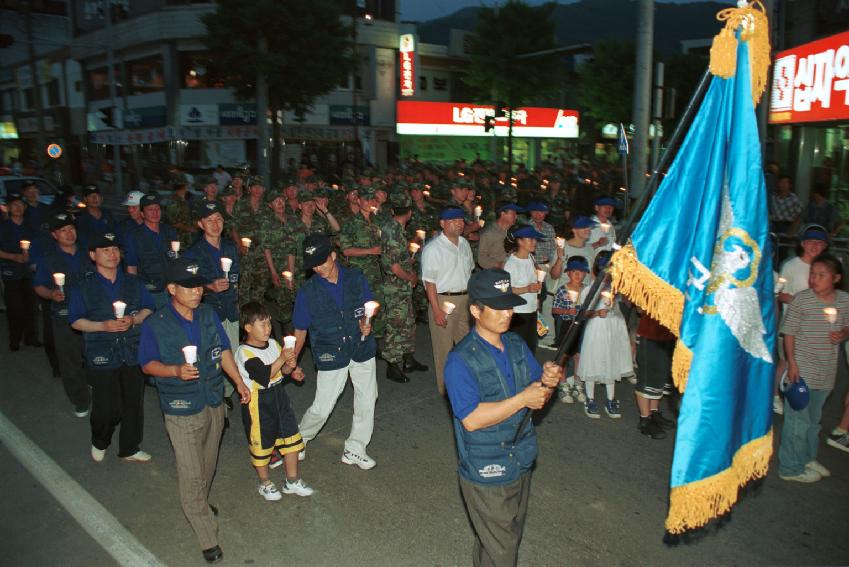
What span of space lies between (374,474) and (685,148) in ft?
12.7

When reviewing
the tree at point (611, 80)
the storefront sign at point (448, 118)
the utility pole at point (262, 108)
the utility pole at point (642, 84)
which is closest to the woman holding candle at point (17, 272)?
the utility pole at point (642, 84)

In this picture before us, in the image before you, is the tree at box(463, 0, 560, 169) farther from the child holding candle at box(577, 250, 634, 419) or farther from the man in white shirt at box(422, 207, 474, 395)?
the child holding candle at box(577, 250, 634, 419)

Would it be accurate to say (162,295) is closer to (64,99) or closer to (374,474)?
(374,474)

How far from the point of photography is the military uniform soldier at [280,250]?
9.54m

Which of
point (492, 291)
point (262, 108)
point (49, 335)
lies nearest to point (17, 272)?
point (49, 335)

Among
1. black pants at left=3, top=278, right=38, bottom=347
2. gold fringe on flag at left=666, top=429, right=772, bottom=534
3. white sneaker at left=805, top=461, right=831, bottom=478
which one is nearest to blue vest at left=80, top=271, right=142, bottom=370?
gold fringe on flag at left=666, top=429, right=772, bottom=534

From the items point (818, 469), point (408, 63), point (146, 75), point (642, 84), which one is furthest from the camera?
point (146, 75)

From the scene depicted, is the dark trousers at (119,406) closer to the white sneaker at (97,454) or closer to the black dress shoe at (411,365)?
the white sneaker at (97,454)

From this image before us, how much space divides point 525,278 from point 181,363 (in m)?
3.83

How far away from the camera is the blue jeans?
566cm

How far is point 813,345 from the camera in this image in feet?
18.4

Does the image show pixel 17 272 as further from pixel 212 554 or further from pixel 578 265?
pixel 578 265

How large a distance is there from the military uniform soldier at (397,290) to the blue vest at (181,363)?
363cm

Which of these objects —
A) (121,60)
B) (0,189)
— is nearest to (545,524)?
(0,189)
